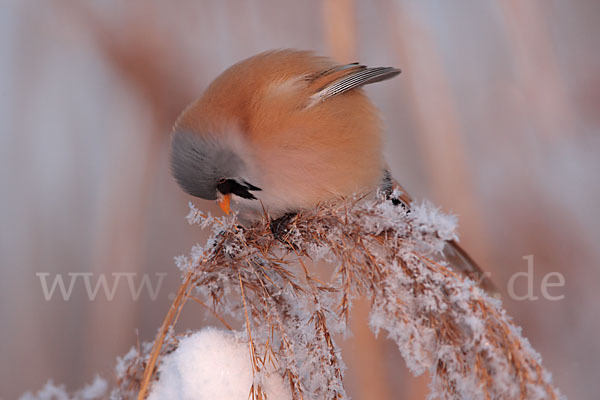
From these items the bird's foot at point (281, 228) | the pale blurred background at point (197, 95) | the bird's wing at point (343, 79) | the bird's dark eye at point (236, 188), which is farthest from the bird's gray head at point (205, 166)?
the pale blurred background at point (197, 95)

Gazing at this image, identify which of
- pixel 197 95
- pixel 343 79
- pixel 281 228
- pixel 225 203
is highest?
pixel 197 95

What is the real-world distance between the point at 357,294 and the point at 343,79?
2.46ft

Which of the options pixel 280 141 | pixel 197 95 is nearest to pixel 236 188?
pixel 280 141

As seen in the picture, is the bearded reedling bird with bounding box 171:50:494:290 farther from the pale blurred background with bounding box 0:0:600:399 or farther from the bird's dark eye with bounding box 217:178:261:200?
the pale blurred background with bounding box 0:0:600:399

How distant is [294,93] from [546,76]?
1345 millimetres

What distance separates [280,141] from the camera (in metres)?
1.20

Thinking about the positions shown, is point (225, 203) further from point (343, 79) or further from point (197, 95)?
point (197, 95)

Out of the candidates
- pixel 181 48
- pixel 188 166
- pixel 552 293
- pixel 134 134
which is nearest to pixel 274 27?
pixel 181 48

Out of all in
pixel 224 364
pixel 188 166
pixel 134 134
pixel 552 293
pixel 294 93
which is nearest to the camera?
pixel 224 364

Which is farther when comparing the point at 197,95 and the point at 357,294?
the point at 197,95

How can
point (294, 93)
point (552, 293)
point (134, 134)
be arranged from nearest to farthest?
point (294, 93) < point (552, 293) < point (134, 134)

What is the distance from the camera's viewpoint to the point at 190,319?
212 cm

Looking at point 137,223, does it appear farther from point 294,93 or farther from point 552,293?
point 552,293

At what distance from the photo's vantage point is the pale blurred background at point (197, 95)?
1.94 m
